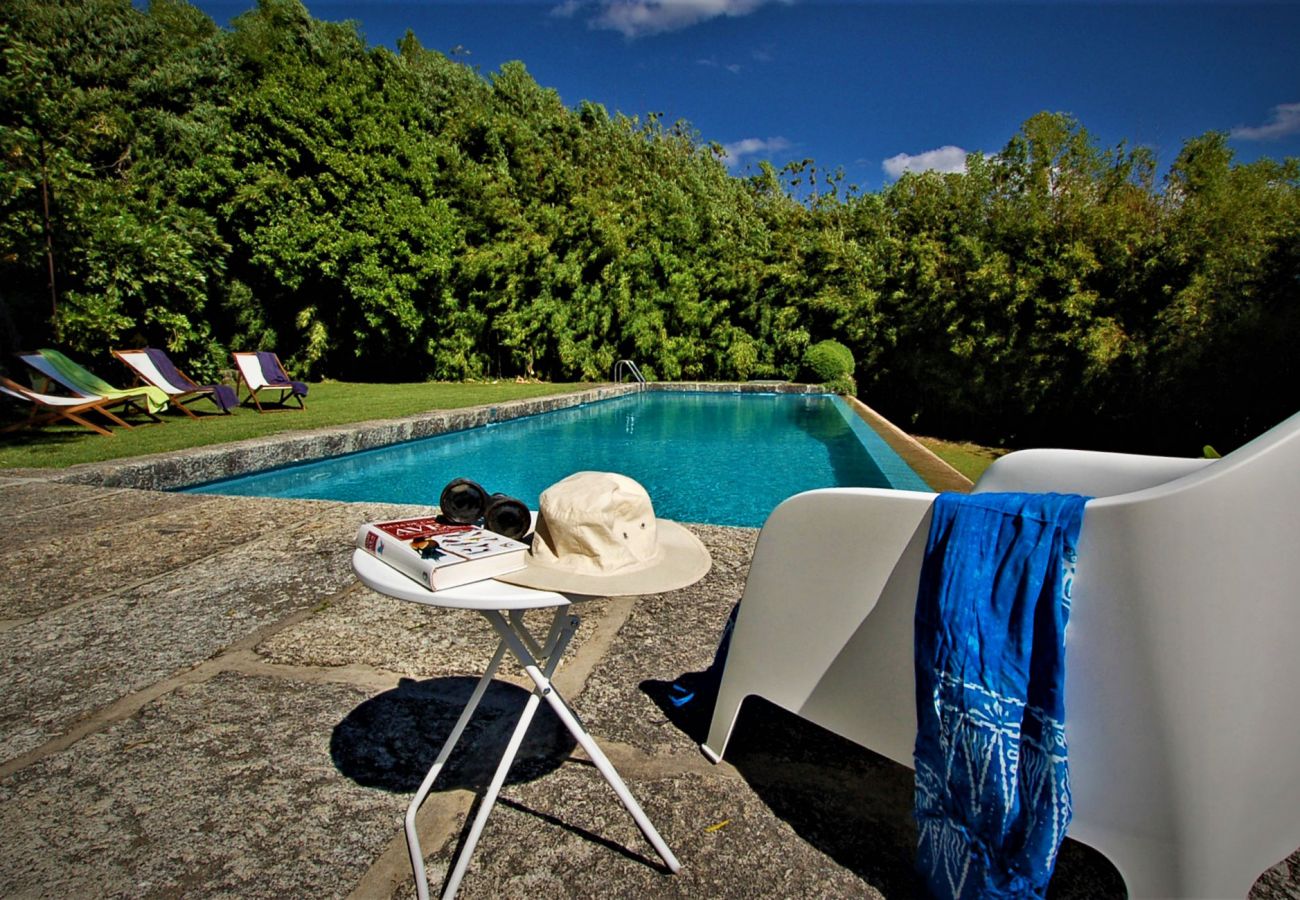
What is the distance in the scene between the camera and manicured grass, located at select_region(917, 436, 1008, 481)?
7.14 meters

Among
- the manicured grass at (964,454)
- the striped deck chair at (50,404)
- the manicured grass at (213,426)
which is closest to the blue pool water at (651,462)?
the manicured grass at (213,426)

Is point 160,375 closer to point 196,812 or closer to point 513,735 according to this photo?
point 196,812

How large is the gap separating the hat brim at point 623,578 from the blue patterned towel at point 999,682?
1.33ft

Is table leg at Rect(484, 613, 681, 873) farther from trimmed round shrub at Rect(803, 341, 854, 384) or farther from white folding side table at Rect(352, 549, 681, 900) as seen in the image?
trimmed round shrub at Rect(803, 341, 854, 384)

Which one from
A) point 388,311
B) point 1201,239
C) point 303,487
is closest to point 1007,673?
point 303,487

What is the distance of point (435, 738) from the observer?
1.62m

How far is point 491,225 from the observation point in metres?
14.6

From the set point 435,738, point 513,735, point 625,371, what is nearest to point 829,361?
point 625,371

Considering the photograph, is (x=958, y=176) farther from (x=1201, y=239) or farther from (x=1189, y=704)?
(x=1189, y=704)

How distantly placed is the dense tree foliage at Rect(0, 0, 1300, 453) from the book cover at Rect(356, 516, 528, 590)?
782cm

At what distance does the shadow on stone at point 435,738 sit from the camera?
1486 mm

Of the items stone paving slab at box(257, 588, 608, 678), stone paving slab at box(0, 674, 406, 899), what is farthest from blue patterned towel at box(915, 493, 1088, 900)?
stone paving slab at box(257, 588, 608, 678)

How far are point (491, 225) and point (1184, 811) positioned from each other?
15239 millimetres

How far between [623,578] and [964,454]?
361 inches
